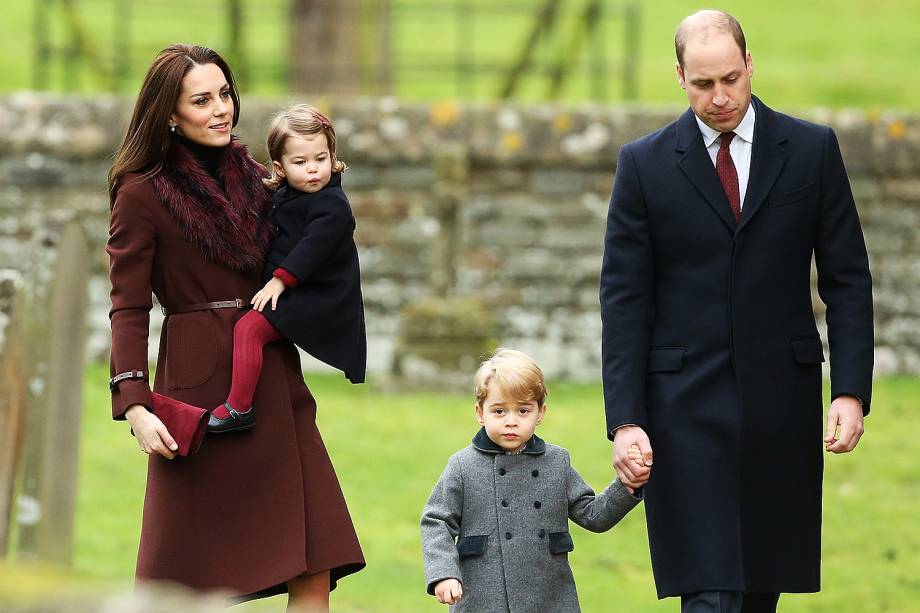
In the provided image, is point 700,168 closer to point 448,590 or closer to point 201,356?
point 448,590

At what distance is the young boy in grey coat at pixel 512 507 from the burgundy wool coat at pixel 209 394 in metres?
0.32

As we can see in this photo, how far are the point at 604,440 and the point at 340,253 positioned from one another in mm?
5302

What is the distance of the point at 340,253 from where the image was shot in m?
4.50

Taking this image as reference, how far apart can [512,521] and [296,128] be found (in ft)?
3.94

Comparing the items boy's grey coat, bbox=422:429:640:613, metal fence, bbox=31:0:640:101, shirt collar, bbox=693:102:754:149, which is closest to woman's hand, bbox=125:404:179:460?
boy's grey coat, bbox=422:429:640:613

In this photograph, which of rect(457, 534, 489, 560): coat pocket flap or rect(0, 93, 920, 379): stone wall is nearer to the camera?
rect(457, 534, 489, 560): coat pocket flap

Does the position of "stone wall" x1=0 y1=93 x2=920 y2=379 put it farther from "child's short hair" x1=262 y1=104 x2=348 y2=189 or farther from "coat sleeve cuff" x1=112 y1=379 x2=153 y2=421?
"coat sleeve cuff" x1=112 y1=379 x2=153 y2=421

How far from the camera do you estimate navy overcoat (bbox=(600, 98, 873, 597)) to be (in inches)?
174

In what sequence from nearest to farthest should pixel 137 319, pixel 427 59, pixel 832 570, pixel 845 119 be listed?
pixel 137 319, pixel 832 570, pixel 845 119, pixel 427 59

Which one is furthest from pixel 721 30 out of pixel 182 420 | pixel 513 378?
pixel 182 420

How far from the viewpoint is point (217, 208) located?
14.4ft

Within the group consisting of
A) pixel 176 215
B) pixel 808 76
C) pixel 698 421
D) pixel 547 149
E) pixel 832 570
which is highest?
pixel 808 76

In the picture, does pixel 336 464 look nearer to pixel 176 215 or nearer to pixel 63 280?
pixel 63 280

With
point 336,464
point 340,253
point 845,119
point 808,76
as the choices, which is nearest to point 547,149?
point 845,119
